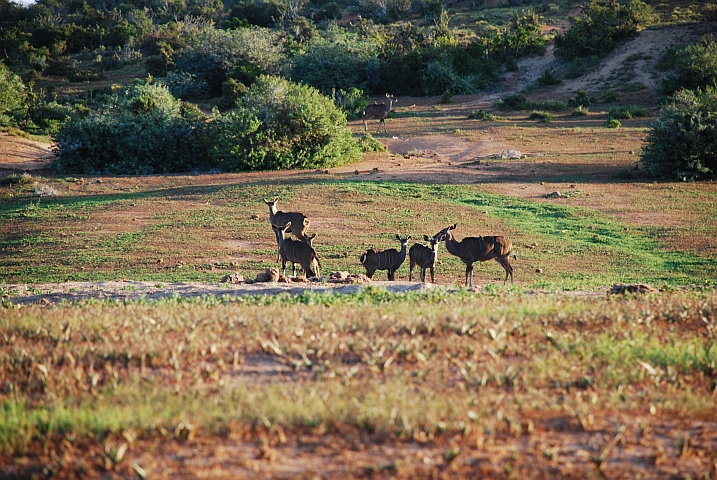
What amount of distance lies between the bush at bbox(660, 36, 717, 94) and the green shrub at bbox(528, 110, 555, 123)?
26.5 ft

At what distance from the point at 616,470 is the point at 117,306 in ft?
21.3

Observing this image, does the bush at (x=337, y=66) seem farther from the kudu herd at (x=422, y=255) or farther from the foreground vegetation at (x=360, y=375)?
the foreground vegetation at (x=360, y=375)

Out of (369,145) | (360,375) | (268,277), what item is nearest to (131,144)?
(369,145)

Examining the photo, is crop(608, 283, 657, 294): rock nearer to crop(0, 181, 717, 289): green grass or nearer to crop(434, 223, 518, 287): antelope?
crop(0, 181, 717, 289): green grass

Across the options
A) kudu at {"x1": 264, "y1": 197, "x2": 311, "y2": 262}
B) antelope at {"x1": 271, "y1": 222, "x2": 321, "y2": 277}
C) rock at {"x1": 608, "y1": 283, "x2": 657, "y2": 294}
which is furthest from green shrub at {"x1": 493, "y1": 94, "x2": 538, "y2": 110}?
rock at {"x1": 608, "y1": 283, "x2": 657, "y2": 294}

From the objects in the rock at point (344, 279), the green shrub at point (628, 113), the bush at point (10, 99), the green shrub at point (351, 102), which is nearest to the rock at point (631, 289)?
the rock at point (344, 279)

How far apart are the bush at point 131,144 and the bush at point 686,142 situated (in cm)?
1713

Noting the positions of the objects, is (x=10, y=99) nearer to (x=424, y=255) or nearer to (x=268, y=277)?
(x=268, y=277)

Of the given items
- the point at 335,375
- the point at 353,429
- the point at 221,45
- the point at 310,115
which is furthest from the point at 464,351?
the point at 221,45

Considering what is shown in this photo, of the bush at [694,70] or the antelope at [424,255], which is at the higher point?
the bush at [694,70]

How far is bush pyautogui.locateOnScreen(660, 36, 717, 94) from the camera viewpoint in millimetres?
40750

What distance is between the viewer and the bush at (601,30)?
52125 mm

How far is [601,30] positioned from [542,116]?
57.7 feet

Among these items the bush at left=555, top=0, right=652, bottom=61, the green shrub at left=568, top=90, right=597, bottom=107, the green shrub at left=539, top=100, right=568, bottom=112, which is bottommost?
the green shrub at left=539, top=100, right=568, bottom=112
